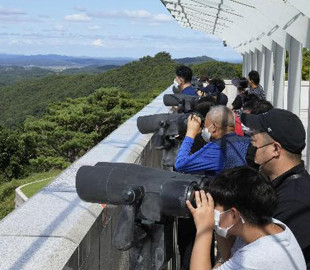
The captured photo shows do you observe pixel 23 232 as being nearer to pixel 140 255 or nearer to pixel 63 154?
pixel 140 255

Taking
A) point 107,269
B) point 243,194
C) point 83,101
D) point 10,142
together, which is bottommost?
point 10,142

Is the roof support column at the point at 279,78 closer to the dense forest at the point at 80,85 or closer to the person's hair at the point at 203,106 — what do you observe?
the person's hair at the point at 203,106

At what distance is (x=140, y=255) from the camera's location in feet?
6.83

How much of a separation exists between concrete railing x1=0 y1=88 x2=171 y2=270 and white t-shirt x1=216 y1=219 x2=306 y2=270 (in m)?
0.67

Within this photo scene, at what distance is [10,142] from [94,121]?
26.2ft

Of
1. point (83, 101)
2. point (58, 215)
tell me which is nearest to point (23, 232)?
point (58, 215)

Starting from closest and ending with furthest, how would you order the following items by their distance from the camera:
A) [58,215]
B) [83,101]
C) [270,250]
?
[270,250] → [58,215] → [83,101]

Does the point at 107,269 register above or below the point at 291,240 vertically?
below

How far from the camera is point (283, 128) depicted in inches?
107

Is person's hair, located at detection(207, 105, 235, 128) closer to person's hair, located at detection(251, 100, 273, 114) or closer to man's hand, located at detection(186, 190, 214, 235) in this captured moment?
person's hair, located at detection(251, 100, 273, 114)

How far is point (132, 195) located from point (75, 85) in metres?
87.7

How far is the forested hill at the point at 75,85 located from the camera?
65875 mm

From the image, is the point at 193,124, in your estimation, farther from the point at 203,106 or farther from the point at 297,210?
the point at 297,210

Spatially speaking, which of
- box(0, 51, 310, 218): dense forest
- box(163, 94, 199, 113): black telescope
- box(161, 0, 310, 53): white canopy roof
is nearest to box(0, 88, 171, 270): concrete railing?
box(163, 94, 199, 113): black telescope
